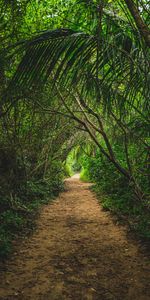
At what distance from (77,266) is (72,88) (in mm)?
2557

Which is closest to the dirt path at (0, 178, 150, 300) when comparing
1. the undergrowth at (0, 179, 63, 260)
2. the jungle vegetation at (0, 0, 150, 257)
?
the undergrowth at (0, 179, 63, 260)

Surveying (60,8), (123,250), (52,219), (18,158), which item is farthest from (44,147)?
(123,250)

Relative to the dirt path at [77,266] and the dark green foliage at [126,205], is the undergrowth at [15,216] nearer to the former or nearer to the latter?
the dirt path at [77,266]

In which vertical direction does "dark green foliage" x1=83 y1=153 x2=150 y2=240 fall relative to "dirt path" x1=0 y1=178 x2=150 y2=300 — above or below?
above

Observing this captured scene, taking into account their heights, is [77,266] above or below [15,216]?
below

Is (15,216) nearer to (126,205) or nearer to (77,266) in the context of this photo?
(77,266)

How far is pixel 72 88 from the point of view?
331cm

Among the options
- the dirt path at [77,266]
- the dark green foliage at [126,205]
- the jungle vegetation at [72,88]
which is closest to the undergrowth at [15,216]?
the jungle vegetation at [72,88]

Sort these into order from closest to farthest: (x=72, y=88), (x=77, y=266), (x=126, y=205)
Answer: (x=72, y=88) < (x=77, y=266) < (x=126, y=205)

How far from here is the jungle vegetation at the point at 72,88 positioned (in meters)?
2.15

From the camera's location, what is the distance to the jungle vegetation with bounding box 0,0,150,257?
2154 mm

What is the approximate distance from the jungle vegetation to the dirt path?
401 millimetres

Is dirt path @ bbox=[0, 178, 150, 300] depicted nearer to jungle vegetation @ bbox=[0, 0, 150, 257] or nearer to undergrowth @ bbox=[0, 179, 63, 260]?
undergrowth @ bbox=[0, 179, 63, 260]

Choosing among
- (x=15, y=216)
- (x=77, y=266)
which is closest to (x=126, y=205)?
(x=15, y=216)
